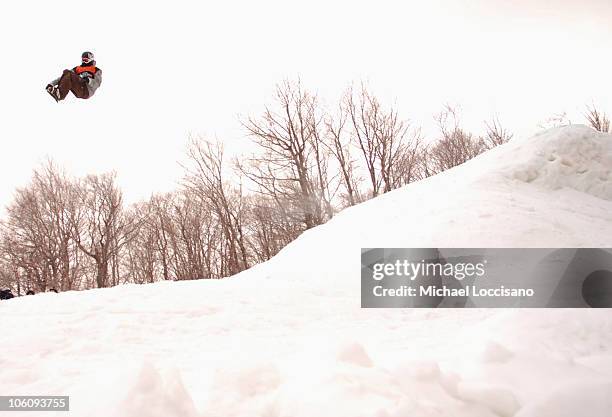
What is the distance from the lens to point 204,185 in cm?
2280

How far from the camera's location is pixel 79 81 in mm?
6082

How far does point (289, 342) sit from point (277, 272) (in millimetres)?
3485

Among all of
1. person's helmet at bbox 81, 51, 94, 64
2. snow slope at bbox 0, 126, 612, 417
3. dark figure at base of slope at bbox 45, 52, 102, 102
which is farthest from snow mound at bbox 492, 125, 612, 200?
person's helmet at bbox 81, 51, 94, 64

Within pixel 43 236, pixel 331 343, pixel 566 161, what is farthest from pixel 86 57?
pixel 43 236

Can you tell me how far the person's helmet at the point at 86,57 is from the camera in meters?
6.14

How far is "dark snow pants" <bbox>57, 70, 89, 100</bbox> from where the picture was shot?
6.08 metres

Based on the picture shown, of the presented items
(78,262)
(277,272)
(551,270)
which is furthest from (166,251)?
(551,270)

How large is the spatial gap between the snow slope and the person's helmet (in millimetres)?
4200

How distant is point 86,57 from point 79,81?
0.46 m

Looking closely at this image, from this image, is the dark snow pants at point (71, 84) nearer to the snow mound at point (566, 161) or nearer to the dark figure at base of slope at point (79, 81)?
the dark figure at base of slope at point (79, 81)

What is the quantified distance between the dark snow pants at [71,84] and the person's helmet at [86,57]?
29 centimetres

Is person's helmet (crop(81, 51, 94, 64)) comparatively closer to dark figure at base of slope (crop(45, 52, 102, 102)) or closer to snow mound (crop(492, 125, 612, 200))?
dark figure at base of slope (crop(45, 52, 102, 102))

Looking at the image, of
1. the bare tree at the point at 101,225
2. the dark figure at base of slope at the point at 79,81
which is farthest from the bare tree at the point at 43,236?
the dark figure at base of slope at the point at 79,81

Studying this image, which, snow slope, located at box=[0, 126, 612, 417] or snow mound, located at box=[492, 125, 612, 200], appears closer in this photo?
snow slope, located at box=[0, 126, 612, 417]
